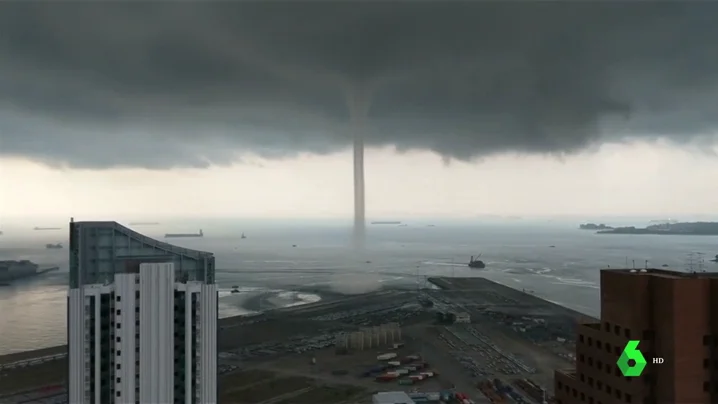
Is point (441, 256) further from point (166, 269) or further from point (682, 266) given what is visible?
point (166, 269)

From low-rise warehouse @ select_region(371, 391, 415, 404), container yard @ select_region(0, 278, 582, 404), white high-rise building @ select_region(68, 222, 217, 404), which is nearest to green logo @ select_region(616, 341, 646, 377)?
white high-rise building @ select_region(68, 222, 217, 404)

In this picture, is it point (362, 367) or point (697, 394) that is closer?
point (697, 394)

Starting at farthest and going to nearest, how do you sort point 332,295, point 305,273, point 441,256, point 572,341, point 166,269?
point 441,256
point 305,273
point 332,295
point 572,341
point 166,269

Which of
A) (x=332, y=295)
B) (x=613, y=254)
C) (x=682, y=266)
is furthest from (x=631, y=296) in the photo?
(x=613, y=254)

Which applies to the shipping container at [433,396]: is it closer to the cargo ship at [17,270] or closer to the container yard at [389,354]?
the container yard at [389,354]

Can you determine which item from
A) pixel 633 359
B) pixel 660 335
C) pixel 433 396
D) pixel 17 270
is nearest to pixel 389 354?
pixel 433 396

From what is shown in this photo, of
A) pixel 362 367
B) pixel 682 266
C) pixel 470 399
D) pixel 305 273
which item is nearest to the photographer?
pixel 470 399

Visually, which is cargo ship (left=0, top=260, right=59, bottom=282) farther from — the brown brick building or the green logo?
the green logo

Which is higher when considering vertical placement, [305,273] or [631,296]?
[631,296]
